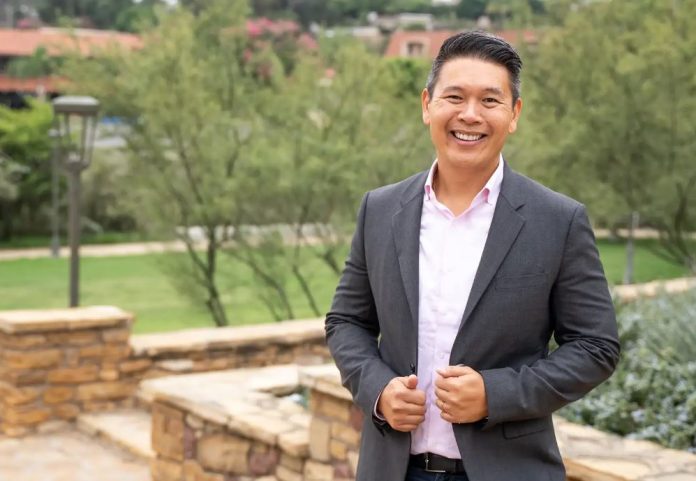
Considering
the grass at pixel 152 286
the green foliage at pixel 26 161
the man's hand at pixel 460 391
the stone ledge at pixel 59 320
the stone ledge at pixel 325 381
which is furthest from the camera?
the green foliage at pixel 26 161

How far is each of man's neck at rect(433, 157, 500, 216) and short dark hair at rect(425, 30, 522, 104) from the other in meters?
0.18

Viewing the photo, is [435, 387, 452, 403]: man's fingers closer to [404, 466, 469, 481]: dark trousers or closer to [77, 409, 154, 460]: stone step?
[404, 466, 469, 481]: dark trousers

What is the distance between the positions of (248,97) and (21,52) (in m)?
32.9

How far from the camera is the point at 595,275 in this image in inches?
83.0

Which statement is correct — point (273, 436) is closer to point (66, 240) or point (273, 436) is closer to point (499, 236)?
point (499, 236)

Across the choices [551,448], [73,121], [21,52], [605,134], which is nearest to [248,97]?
[605,134]

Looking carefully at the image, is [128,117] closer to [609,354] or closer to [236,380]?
[236,380]

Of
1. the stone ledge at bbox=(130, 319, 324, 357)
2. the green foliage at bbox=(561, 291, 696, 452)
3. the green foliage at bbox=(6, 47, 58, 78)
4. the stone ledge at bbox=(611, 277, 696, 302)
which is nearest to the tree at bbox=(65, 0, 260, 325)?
the stone ledge at bbox=(130, 319, 324, 357)

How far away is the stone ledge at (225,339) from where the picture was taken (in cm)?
810

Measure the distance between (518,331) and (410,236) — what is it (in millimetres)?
310

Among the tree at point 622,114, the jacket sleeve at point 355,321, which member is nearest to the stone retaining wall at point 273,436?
the jacket sleeve at point 355,321

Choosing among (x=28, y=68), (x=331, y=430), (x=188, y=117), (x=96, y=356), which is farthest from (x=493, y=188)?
(x=28, y=68)

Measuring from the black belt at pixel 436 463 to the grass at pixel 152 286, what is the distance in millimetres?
11389

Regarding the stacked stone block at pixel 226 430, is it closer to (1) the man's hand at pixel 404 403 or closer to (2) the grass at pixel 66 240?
(1) the man's hand at pixel 404 403
